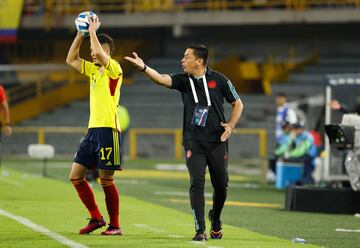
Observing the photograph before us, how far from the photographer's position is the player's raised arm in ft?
40.1

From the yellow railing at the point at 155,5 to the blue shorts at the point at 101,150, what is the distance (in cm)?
2840

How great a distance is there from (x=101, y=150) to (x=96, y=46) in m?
1.07

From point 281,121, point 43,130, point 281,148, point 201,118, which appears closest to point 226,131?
point 201,118

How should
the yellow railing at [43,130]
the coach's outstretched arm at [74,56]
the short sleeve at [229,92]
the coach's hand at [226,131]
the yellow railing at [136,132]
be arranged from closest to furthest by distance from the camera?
the coach's hand at [226,131], the short sleeve at [229,92], the coach's outstretched arm at [74,56], the yellow railing at [136,132], the yellow railing at [43,130]

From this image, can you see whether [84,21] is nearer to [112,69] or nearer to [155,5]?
[112,69]

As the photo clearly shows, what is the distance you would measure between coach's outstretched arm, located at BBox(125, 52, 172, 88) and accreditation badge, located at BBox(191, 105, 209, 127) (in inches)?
15.1

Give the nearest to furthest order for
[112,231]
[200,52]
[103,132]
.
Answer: [200,52] < [103,132] < [112,231]

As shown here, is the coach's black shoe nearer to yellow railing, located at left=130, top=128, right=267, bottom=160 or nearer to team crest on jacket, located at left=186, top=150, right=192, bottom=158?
team crest on jacket, located at left=186, top=150, right=192, bottom=158

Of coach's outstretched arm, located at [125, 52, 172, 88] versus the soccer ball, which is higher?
the soccer ball

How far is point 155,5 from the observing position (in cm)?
4262

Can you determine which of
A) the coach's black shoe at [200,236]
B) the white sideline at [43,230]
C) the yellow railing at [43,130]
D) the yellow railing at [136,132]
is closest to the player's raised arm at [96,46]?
the white sideline at [43,230]

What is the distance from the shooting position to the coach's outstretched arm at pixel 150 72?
11.9 m

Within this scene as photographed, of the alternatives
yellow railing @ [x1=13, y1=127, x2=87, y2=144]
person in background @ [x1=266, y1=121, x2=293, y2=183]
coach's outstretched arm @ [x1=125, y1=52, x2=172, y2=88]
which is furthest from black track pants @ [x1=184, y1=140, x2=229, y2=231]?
yellow railing @ [x1=13, y1=127, x2=87, y2=144]

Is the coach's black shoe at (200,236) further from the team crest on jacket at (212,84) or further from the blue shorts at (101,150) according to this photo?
the team crest on jacket at (212,84)
